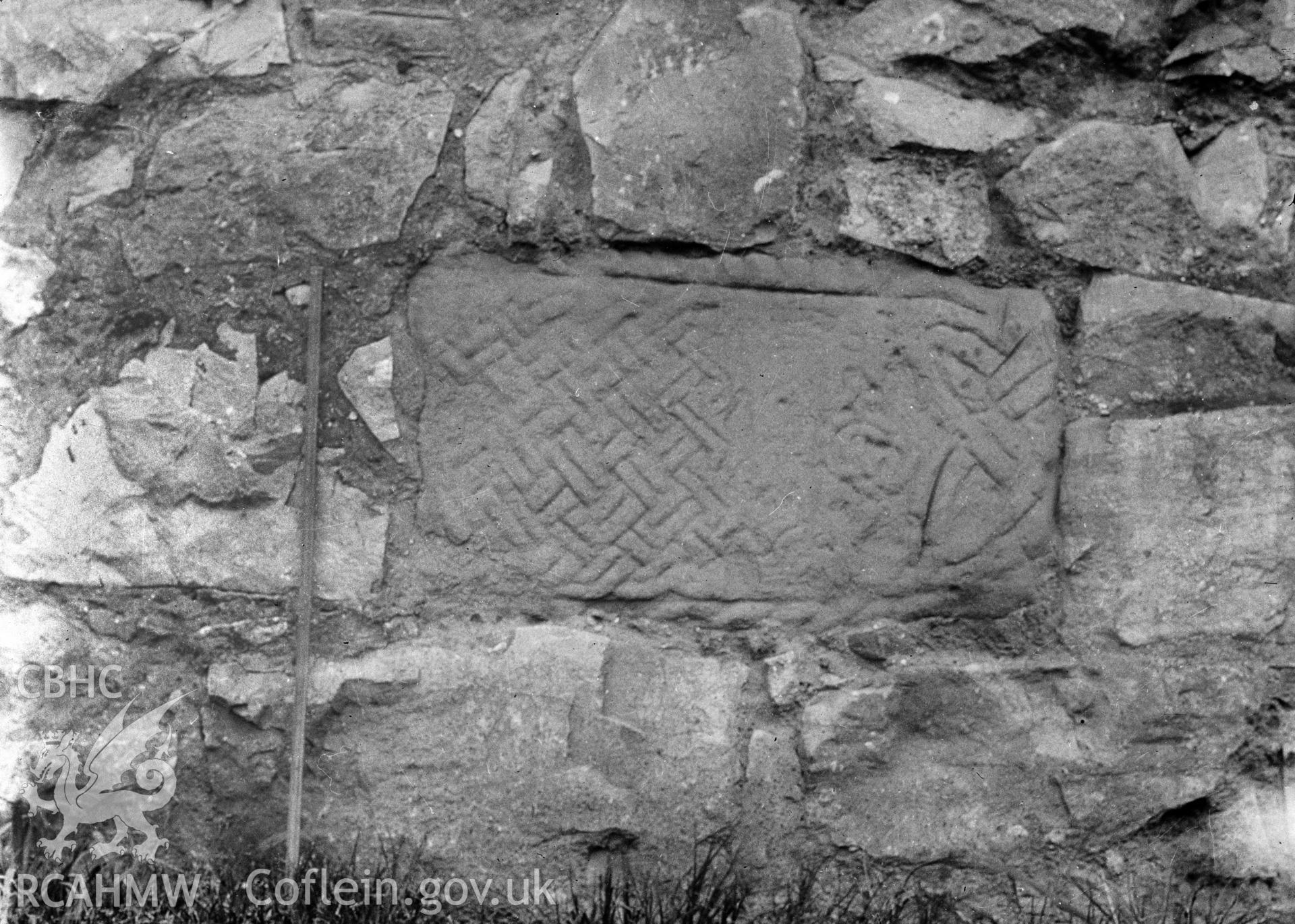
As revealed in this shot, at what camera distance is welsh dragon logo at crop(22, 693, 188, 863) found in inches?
78.8

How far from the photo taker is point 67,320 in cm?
204

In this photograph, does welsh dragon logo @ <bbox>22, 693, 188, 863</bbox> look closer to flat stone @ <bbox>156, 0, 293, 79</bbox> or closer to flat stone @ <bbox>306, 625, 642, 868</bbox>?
flat stone @ <bbox>306, 625, 642, 868</bbox>

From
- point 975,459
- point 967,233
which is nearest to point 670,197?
point 967,233

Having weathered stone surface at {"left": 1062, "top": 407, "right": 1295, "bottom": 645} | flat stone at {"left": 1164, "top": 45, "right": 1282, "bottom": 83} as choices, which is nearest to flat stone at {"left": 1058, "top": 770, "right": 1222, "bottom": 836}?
weathered stone surface at {"left": 1062, "top": 407, "right": 1295, "bottom": 645}

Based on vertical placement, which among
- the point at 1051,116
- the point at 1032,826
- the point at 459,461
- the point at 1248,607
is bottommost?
the point at 1032,826

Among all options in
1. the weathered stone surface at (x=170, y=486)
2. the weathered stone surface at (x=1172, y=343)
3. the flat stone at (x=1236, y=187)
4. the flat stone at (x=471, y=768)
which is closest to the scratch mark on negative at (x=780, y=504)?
the flat stone at (x=471, y=768)

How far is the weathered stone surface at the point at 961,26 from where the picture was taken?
209 cm

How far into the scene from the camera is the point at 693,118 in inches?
80.4

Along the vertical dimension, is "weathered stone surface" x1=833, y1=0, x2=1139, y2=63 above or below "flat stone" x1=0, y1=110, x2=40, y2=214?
above

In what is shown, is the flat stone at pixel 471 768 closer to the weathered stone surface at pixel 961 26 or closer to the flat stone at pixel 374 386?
the flat stone at pixel 374 386

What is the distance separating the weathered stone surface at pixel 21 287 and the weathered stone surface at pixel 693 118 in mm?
776

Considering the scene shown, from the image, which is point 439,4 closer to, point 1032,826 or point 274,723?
point 274,723

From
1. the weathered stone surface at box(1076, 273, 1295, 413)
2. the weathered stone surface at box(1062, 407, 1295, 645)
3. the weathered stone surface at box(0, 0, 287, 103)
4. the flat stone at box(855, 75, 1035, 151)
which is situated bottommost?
the weathered stone surface at box(1062, 407, 1295, 645)

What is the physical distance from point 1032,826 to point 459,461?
37.3 inches
